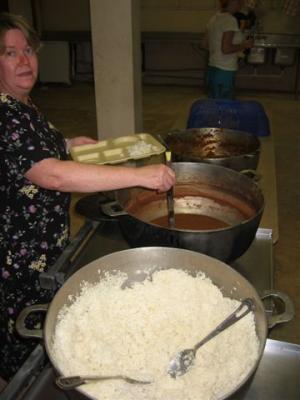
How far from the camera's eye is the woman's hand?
1.05 m

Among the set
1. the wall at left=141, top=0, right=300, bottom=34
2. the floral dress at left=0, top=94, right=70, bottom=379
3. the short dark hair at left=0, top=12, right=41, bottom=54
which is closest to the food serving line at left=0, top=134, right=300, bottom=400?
the floral dress at left=0, top=94, right=70, bottom=379

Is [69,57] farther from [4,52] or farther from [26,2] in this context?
[4,52]

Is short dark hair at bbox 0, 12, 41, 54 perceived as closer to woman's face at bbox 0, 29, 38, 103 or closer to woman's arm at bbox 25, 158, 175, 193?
woman's face at bbox 0, 29, 38, 103

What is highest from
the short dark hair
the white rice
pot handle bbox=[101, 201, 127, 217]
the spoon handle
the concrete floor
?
the short dark hair

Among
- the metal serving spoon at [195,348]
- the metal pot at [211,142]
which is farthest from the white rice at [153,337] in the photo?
the metal pot at [211,142]

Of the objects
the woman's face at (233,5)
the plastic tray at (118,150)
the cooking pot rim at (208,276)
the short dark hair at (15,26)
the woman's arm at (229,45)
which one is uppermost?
the woman's face at (233,5)

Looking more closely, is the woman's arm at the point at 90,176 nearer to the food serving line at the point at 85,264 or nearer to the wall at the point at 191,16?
the food serving line at the point at 85,264

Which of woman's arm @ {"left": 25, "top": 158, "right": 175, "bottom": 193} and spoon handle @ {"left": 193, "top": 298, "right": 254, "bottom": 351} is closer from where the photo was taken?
spoon handle @ {"left": 193, "top": 298, "right": 254, "bottom": 351}

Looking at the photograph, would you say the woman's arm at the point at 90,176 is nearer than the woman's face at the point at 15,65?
Yes

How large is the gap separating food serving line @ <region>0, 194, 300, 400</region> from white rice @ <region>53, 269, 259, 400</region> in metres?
0.06

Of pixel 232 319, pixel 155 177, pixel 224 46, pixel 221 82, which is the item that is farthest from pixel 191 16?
pixel 232 319

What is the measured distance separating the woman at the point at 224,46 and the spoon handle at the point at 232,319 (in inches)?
122

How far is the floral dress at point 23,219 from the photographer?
108 centimetres

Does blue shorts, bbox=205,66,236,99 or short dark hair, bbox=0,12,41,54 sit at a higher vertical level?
short dark hair, bbox=0,12,41,54
